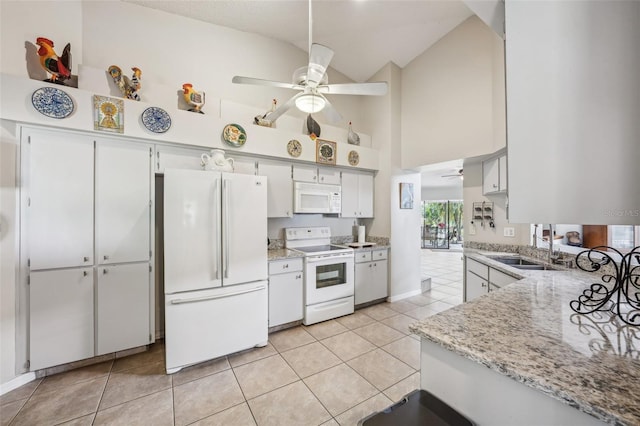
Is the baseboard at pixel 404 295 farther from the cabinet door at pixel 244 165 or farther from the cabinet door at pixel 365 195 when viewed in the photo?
the cabinet door at pixel 244 165

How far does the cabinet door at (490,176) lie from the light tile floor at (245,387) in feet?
7.03

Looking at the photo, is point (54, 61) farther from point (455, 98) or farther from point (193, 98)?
point (455, 98)

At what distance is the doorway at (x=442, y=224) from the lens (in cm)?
946

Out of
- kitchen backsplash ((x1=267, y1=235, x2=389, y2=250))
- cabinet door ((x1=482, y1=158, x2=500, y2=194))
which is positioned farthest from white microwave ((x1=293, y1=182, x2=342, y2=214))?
cabinet door ((x1=482, y1=158, x2=500, y2=194))

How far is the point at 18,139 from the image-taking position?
77.0 inches

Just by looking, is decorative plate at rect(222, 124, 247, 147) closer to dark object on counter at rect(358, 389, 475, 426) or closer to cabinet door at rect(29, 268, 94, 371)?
cabinet door at rect(29, 268, 94, 371)

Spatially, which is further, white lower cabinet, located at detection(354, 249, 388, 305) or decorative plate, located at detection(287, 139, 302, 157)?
white lower cabinet, located at detection(354, 249, 388, 305)

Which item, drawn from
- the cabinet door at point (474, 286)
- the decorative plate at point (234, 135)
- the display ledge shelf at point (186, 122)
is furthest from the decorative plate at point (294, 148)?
the cabinet door at point (474, 286)

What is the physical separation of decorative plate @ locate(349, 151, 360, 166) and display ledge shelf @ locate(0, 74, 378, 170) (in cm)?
5

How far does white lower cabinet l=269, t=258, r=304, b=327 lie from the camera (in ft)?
9.23

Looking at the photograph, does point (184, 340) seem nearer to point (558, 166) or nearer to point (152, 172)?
point (152, 172)

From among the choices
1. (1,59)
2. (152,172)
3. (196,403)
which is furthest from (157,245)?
(1,59)

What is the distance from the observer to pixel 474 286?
2924 mm

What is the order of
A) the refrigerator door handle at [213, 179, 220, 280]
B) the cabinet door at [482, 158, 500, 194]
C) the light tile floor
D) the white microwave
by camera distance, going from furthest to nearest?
the white microwave → the cabinet door at [482, 158, 500, 194] → the refrigerator door handle at [213, 179, 220, 280] → the light tile floor
